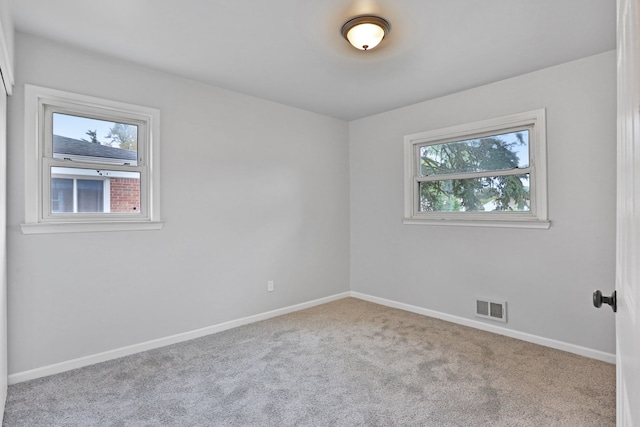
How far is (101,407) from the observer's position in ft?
6.87

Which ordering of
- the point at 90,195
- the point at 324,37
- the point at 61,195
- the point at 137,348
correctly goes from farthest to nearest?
1. the point at 137,348
2. the point at 90,195
3. the point at 61,195
4. the point at 324,37

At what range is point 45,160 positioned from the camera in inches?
98.6

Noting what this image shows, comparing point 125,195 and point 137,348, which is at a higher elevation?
point 125,195

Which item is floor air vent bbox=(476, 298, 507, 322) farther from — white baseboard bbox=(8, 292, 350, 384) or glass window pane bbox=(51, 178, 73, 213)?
glass window pane bbox=(51, 178, 73, 213)

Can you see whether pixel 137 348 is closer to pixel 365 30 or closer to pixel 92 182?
pixel 92 182

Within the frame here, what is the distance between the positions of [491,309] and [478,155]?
1.53 meters

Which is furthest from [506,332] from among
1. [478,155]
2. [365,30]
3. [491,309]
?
[365,30]

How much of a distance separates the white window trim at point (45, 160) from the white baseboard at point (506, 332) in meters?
2.75

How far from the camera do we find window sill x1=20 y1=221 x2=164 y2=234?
2.42m

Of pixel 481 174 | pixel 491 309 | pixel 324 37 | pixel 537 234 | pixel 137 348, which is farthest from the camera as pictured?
pixel 481 174

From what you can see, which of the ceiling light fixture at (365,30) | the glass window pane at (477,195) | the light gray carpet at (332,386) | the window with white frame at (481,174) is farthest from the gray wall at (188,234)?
the ceiling light fixture at (365,30)

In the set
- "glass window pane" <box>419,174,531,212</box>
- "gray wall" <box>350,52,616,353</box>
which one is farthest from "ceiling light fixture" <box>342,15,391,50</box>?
"glass window pane" <box>419,174,531,212</box>

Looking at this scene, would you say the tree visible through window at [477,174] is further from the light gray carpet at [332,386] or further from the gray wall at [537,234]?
the light gray carpet at [332,386]

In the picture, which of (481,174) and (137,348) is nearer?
(137,348)
